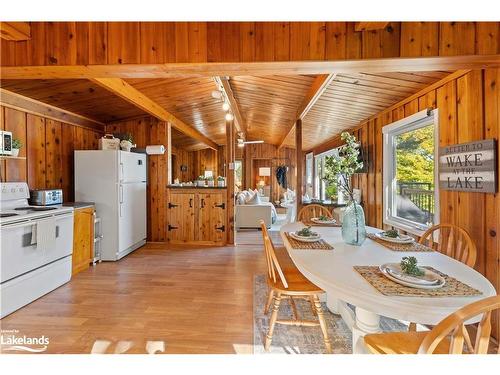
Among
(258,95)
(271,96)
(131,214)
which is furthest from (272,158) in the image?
(131,214)

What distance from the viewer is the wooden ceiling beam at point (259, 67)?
1732 millimetres

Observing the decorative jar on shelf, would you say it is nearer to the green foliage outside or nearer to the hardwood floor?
the hardwood floor

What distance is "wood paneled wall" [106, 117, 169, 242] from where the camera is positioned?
16.6 ft

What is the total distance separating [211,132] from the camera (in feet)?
26.9

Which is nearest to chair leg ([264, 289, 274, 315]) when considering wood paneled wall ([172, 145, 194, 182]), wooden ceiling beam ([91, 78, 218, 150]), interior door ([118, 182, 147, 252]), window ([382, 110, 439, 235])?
window ([382, 110, 439, 235])

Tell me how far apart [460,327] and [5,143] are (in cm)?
394

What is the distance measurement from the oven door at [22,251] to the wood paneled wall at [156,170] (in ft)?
6.77

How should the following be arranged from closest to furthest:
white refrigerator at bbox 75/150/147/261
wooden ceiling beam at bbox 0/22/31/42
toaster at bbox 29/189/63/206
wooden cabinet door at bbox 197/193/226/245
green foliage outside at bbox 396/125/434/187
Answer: wooden ceiling beam at bbox 0/22/31/42 → green foliage outside at bbox 396/125/434/187 → toaster at bbox 29/189/63/206 → white refrigerator at bbox 75/150/147/261 → wooden cabinet door at bbox 197/193/226/245

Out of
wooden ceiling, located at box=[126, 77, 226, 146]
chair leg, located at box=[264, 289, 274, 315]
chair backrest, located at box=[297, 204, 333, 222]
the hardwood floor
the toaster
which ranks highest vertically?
wooden ceiling, located at box=[126, 77, 226, 146]

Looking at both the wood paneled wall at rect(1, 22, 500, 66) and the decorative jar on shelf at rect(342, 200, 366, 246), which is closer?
the wood paneled wall at rect(1, 22, 500, 66)

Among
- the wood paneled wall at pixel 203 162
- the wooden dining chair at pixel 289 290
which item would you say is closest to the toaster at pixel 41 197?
the wooden dining chair at pixel 289 290

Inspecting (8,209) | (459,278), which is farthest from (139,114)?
(459,278)

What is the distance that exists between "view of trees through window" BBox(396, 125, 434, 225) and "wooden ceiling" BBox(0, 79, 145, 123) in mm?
3946
